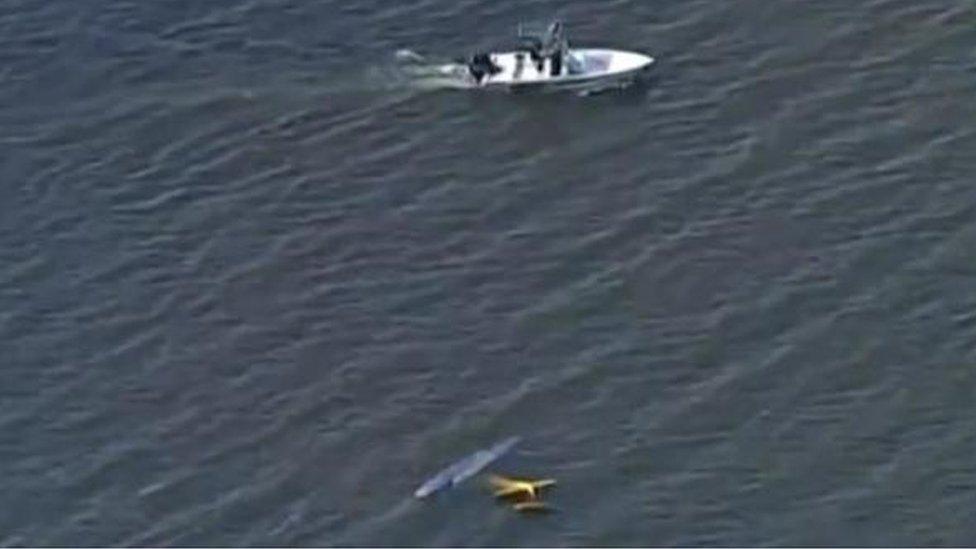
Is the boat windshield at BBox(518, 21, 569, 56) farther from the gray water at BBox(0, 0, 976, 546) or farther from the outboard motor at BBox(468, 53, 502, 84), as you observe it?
the outboard motor at BBox(468, 53, 502, 84)

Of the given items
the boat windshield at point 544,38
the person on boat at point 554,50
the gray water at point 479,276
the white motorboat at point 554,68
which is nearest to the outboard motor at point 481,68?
the white motorboat at point 554,68

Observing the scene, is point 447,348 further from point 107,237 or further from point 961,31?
point 961,31

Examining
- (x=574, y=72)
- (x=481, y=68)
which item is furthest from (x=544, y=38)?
(x=481, y=68)

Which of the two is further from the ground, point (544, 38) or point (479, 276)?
point (544, 38)

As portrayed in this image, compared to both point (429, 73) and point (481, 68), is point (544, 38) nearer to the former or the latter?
point (481, 68)

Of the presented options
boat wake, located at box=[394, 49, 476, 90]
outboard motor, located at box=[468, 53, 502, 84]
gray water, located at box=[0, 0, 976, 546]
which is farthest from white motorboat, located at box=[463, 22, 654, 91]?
gray water, located at box=[0, 0, 976, 546]

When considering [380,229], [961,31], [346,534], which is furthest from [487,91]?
[346,534]
